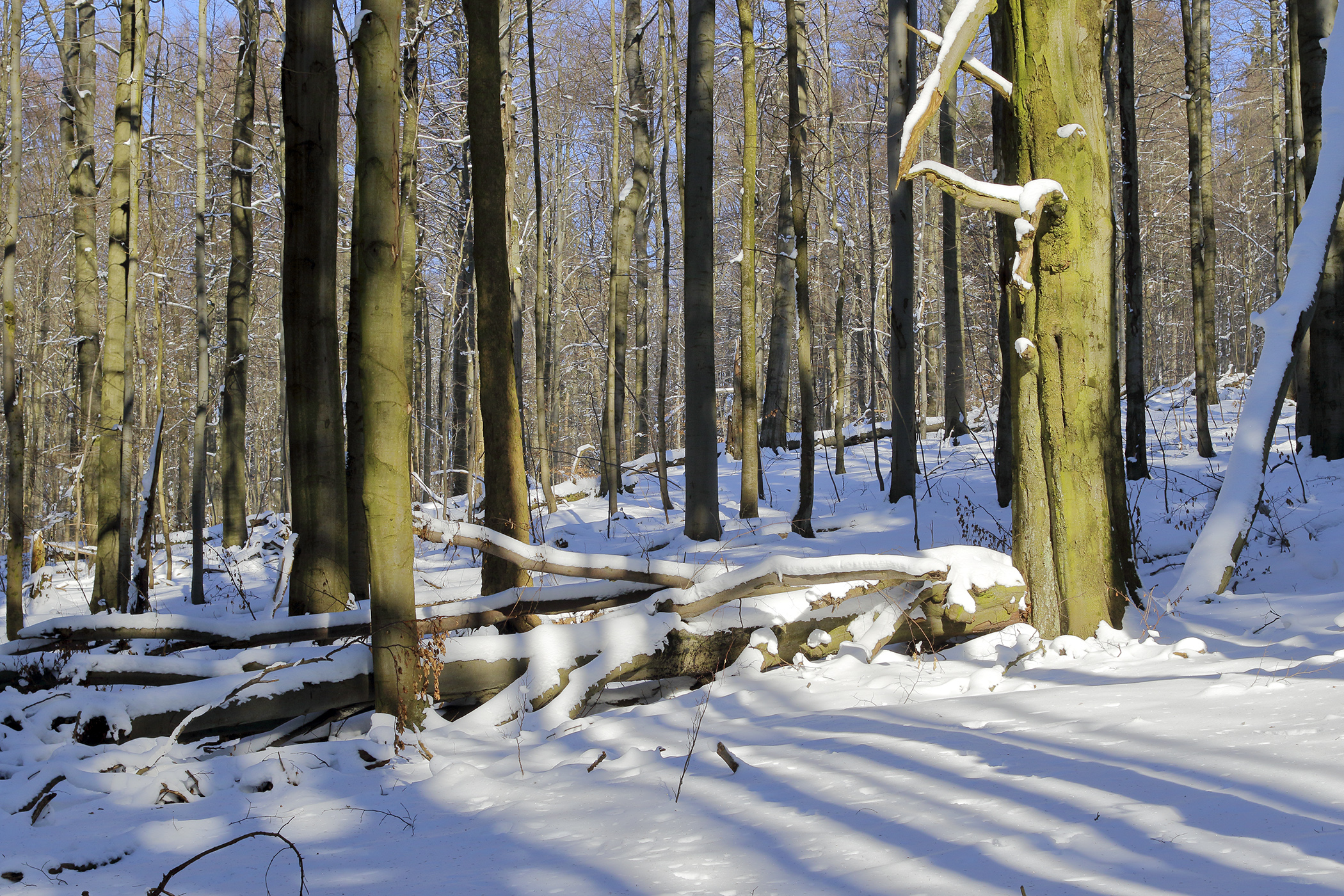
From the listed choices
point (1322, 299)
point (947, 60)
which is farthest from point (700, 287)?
point (1322, 299)

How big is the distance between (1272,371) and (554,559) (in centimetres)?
466

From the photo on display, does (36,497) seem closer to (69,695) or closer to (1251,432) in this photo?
(69,695)

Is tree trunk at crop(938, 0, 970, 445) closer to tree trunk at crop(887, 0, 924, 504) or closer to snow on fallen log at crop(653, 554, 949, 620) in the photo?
tree trunk at crop(887, 0, 924, 504)

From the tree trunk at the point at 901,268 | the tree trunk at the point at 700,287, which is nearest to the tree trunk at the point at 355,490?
the tree trunk at the point at 700,287

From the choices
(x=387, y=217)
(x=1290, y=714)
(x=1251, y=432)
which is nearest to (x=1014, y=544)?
(x=1251, y=432)

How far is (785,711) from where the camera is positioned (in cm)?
423

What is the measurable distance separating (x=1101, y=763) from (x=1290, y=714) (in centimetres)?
73

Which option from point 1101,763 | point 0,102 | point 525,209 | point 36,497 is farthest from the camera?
point 525,209

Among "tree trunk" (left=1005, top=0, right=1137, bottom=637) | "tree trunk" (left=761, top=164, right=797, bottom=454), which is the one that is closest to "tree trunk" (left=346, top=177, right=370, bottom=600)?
"tree trunk" (left=1005, top=0, right=1137, bottom=637)

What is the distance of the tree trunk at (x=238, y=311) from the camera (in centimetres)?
1291

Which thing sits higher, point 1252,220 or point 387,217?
point 1252,220

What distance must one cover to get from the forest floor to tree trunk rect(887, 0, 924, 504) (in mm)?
5060

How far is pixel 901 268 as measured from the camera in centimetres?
1023

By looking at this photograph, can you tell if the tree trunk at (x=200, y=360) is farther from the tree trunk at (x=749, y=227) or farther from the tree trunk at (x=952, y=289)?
the tree trunk at (x=952, y=289)
